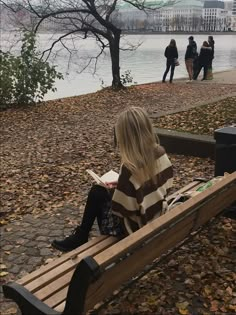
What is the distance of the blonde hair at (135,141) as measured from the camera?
2.89 metres

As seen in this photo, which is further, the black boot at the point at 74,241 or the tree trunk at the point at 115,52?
the tree trunk at the point at 115,52

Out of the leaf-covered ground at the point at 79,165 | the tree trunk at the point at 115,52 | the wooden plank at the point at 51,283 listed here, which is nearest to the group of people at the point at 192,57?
the tree trunk at the point at 115,52

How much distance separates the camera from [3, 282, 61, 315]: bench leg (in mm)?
2172

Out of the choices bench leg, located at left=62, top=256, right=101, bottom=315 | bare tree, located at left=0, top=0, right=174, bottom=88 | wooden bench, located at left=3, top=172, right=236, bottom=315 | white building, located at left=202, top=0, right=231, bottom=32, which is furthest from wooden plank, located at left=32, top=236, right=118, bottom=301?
white building, located at left=202, top=0, right=231, bottom=32

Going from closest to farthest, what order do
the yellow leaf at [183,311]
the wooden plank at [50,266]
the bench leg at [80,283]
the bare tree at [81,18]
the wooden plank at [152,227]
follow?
the bench leg at [80,283]
the wooden plank at [152,227]
the wooden plank at [50,266]
the yellow leaf at [183,311]
the bare tree at [81,18]

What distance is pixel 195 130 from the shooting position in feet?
24.7

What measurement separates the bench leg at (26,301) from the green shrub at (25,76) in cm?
1118

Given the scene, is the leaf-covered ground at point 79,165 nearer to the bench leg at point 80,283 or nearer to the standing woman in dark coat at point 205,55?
the bench leg at point 80,283

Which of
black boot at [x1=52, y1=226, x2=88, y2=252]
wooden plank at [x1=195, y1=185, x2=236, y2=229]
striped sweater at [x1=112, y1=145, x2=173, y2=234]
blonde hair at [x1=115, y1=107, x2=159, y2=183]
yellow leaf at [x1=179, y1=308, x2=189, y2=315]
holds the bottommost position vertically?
yellow leaf at [x1=179, y1=308, x2=189, y2=315]

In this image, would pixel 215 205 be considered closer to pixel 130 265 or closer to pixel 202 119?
pixel 130 265

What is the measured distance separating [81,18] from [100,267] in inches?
633

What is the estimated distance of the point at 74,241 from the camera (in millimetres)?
3596

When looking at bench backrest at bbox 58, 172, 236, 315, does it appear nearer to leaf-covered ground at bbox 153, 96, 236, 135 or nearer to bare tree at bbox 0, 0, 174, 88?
leaf-covered ground at bbox 153, 96, 236, 135

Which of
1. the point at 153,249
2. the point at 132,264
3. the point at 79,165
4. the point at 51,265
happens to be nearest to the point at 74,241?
the point at 51,265
